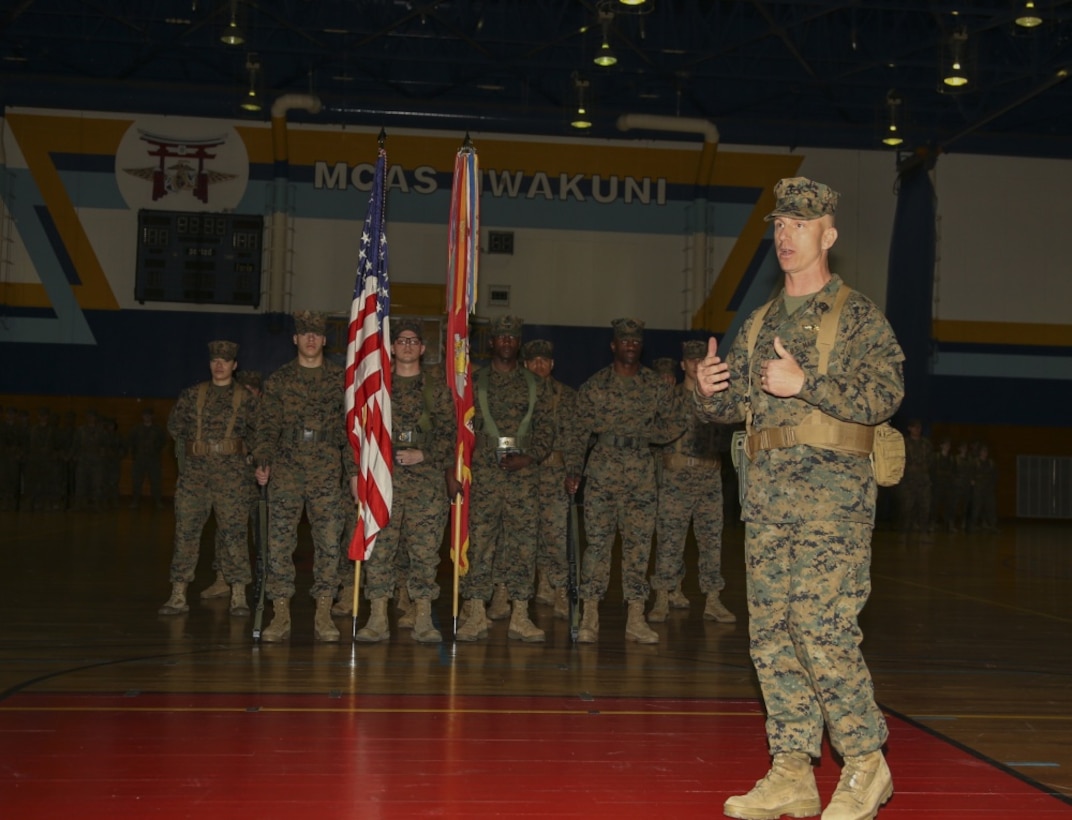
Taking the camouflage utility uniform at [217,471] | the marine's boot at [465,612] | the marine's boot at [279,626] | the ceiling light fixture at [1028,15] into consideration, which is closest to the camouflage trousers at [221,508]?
the camouflage utility uniform at [217,471]

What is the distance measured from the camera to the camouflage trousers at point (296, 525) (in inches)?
270

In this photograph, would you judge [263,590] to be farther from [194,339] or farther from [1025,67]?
[1025,67]

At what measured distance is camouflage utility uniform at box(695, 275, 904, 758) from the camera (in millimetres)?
3396

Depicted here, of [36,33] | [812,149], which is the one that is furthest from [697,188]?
[36,33]

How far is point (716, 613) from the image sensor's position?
8203 mm

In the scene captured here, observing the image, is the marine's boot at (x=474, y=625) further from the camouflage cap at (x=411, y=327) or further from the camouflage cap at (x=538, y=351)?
the camouflage cap at (x=538, y=351)

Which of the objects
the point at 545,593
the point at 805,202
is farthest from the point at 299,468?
the point at 805,202

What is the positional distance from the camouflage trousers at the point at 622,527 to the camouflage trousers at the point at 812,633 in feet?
11.2

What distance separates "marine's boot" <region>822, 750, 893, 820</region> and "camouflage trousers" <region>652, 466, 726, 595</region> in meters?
4.64

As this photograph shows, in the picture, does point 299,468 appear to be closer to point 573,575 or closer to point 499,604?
point 573,575

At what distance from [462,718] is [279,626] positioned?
2.26 meters

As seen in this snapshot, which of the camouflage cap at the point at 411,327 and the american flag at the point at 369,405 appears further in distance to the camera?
the camouflage cap at the point at 411,327

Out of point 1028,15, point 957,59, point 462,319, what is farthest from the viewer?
point 957,59

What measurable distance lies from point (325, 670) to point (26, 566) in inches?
220
